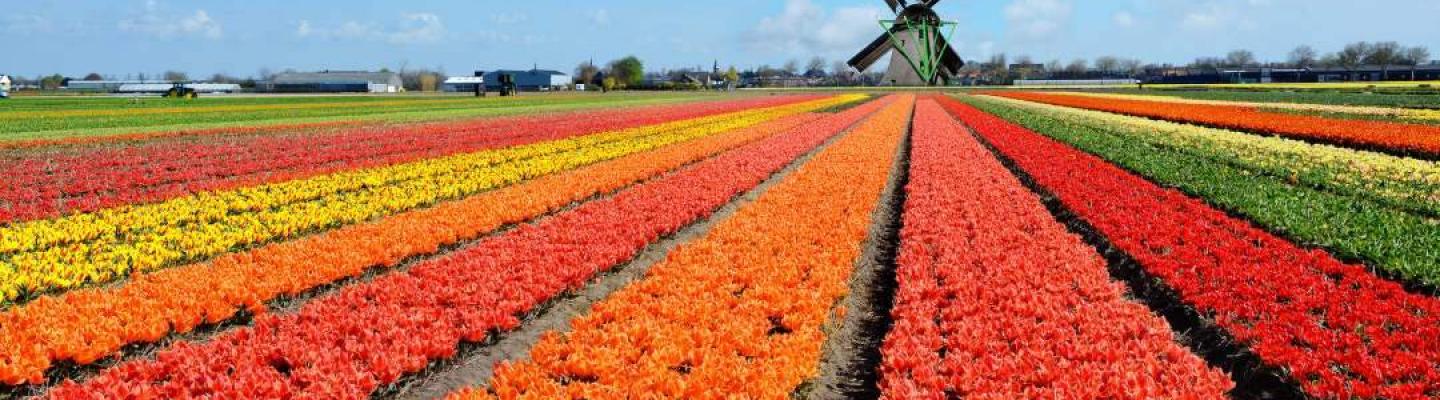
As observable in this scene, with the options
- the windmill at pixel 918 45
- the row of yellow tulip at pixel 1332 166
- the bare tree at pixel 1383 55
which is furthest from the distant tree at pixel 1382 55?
the row of yellow tulip at pixel 1332 166

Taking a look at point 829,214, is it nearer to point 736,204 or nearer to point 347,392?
point 736,204

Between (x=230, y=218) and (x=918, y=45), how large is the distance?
8643cm

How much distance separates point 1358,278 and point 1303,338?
7.98ft

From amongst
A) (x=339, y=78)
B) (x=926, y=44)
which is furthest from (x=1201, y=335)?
(x=339, y=78)

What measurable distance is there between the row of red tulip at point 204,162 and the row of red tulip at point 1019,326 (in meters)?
12.7

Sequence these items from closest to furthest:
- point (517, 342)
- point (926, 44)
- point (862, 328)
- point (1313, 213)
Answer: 1. point (517, 342)
2. point (862, 328)
3. point (1313, 213)
4. point (926, 44)

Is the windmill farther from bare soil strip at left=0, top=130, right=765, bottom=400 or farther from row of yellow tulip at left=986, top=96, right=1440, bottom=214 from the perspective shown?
bare soil strip at left=0, top=130, right=765, bottom=400

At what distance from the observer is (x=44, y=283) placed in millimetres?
8852

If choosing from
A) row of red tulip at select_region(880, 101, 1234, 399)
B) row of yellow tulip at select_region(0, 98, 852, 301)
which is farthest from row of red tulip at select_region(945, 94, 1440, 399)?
row of yellow tulip at select_region(0, 98, 852, 301)

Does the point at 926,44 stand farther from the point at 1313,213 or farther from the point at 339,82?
the point at 339,82

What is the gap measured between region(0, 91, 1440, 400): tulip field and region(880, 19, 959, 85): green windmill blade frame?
2930 inches

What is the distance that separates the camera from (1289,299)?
770 centimetres

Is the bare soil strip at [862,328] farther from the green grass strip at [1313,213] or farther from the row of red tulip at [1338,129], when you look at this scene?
the row of red tulip at [1338,129]

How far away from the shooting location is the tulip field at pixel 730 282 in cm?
599
